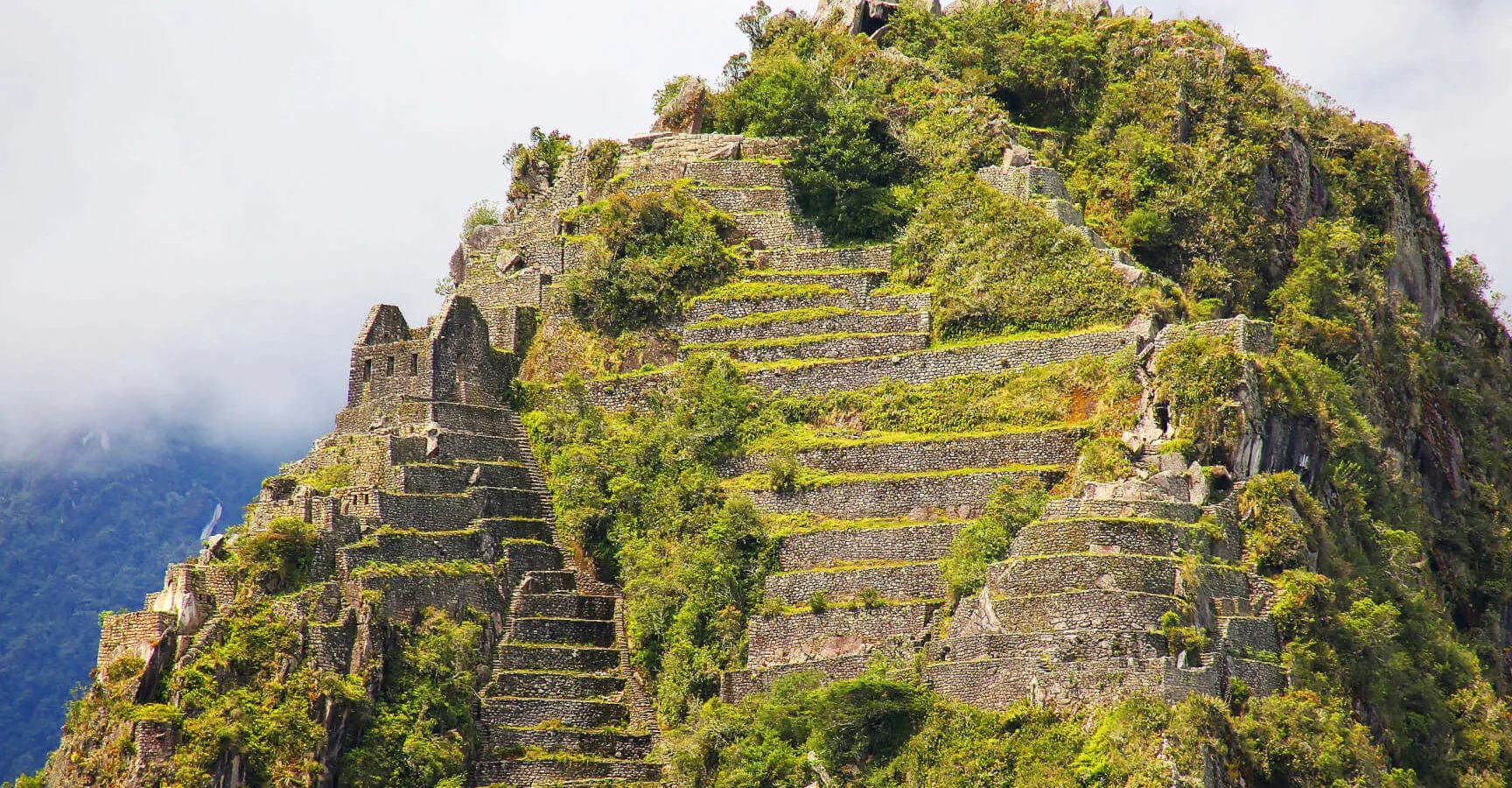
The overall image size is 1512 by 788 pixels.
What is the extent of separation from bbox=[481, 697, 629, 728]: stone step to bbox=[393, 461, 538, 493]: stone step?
6315 mm

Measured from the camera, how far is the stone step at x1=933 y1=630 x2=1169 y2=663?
48875 mm

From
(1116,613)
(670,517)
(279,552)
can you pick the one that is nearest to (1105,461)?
(1116,613)

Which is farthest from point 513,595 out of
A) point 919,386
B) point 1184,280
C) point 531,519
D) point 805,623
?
point 1184,280

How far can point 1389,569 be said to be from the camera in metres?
59.2

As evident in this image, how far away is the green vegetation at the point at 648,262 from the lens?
A: 66312 millimetres

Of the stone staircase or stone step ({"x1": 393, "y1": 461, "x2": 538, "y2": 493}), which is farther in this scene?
stone step ({"x1": 393, "y1": 461, "x2": 538, "y2": 493})

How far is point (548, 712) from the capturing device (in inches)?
2203

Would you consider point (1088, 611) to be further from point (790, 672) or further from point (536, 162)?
point (536, 162)

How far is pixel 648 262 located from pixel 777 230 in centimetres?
418

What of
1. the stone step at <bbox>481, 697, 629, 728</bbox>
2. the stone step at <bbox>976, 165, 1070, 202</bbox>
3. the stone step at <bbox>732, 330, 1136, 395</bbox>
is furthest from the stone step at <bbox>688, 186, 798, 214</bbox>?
the stone step at <bbox>481, 697, 629, 728</bbox>

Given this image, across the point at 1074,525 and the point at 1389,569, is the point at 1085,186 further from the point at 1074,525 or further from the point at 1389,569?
the point at 1074,525

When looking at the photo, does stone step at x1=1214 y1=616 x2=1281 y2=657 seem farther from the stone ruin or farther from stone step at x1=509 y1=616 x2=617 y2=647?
stone step at x1=509 y1=616 x2=617 y2=647

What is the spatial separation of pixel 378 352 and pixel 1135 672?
24.3m

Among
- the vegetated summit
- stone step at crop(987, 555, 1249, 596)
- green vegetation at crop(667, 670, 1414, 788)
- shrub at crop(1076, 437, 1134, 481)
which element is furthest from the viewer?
shrub at crop(1076, 437, 1134, 481)
